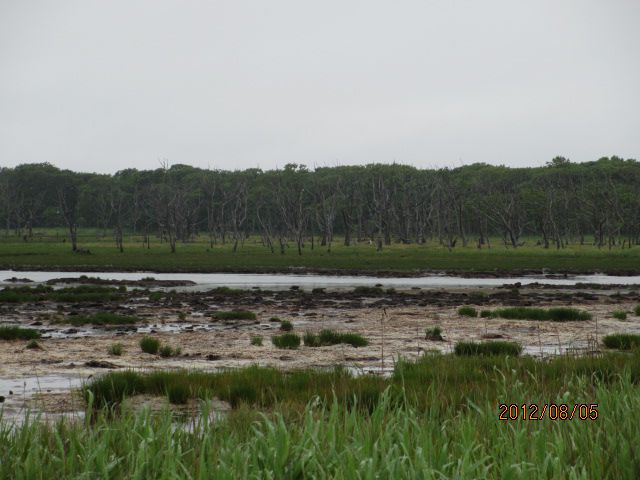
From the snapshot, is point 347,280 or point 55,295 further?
point 347,280

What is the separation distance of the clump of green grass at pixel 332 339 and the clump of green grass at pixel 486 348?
3.65 meters

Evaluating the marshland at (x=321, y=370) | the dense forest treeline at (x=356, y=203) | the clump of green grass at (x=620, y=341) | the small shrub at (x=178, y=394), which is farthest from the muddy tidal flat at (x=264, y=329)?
the dense forest treeline at (x=356, y=203)

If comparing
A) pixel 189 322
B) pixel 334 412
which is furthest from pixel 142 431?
pixel 189 322

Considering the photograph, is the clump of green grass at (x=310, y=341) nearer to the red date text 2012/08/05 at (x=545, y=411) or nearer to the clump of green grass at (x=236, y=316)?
the clump of green grass at (x=236, y=316)

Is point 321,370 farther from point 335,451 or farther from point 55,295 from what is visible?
point 55,295

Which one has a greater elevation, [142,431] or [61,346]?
[142,431]

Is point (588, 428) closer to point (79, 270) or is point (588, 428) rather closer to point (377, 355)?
point (377, 355)

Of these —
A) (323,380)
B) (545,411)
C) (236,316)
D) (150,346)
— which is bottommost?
(236,316)

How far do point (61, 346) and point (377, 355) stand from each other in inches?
302

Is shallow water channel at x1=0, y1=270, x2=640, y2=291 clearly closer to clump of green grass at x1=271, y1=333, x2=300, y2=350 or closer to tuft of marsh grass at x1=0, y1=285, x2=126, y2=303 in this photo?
tuft of marsh grass at x1=0, y1=285, x2=126, y2=303

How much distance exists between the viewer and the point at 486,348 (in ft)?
48.6

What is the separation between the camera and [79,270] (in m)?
63.8

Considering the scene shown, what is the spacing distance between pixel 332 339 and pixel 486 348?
4689mm

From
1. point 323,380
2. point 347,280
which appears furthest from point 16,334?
point 347,280
